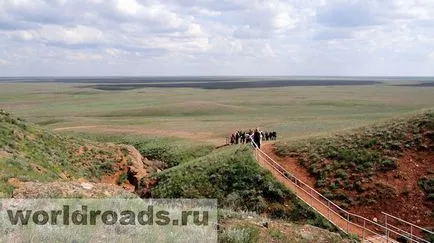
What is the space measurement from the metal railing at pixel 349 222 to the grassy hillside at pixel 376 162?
720 millimetres

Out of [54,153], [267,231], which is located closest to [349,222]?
[267,231]

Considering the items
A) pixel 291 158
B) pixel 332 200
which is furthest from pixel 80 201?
pixel 291 158

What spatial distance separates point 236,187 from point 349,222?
633 centimetres

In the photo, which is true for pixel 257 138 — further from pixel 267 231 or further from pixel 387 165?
pixel 267 231

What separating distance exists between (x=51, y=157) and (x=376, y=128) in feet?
69.6

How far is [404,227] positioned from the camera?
803 inches

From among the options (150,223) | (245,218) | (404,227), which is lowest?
(404,227)

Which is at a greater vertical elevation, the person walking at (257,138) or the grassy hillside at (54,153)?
the person walking at (257,138)

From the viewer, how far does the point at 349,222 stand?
20469 mm

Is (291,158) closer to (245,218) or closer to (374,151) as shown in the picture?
(374,151)

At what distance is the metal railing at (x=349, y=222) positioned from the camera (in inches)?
761

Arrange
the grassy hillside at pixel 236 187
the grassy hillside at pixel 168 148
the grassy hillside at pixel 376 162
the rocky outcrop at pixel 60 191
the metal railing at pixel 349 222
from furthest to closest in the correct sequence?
the grassy hillside at pixel 168 148 < the grassy hillside at pixel 376 162 < the grassy hillside at pixel 236 187 < the metal railing at pixel 349 222 < the rocky outcrop at pixel 60 191

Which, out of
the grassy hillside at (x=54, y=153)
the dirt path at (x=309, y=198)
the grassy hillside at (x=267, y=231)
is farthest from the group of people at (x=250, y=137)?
the grassy hillside at (x=267, y=231)

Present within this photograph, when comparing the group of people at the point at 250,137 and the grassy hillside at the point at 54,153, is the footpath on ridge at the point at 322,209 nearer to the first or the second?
the group of people at the point at 250,137
